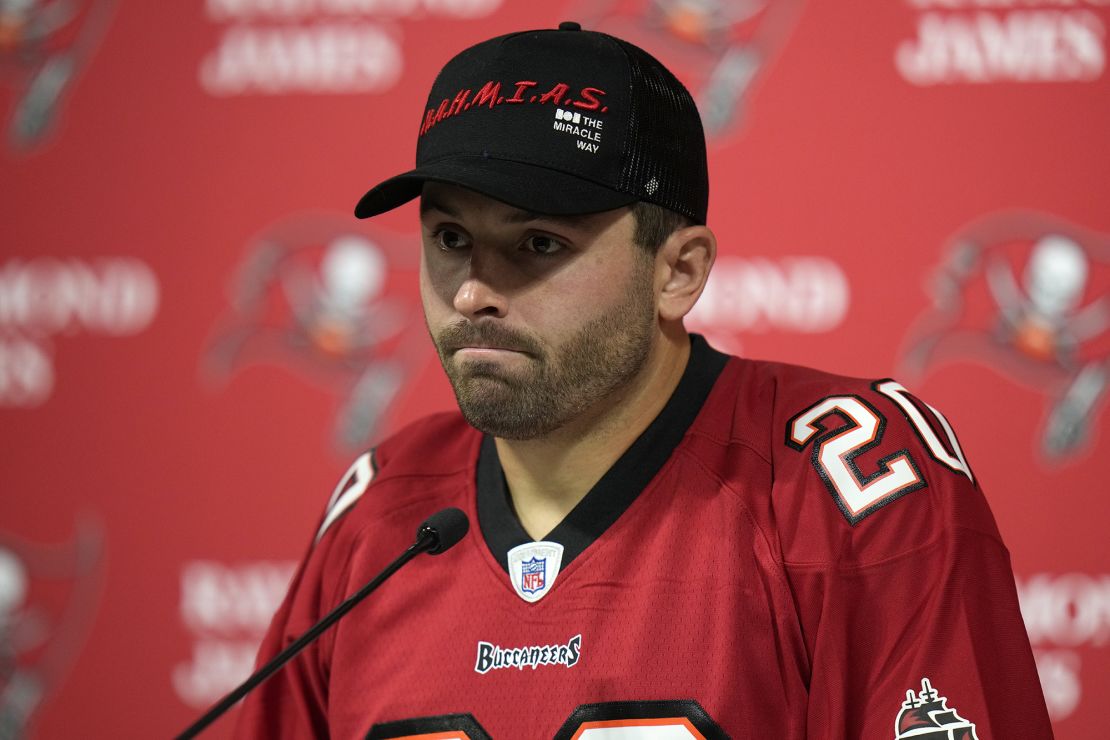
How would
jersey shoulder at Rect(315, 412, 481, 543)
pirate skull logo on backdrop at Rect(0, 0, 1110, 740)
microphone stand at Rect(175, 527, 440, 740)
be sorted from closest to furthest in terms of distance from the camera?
microphone stand at Rect(175, 527, 440, 740)
jersey shoulder at Rect(315, 412, 481, 543)
pirate skull logo on backdrop at Rect(0, 0, 1110, 740)

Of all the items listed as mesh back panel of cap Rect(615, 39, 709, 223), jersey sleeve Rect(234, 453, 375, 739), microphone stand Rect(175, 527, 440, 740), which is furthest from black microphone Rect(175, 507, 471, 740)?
mesh back panel of cap Rect(615, 39, 709, 223)

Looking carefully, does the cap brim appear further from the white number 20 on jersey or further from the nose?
the white number 20 on jersey

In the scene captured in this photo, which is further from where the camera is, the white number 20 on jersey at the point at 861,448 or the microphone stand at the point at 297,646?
the white number 20 on jersey at the point at 861,448

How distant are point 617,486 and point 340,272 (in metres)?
0.92

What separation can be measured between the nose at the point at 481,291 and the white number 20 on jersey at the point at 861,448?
314 millimetres

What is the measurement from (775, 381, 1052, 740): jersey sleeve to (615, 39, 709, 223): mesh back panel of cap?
0.27 m

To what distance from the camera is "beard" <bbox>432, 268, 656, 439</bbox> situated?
108 centimetres

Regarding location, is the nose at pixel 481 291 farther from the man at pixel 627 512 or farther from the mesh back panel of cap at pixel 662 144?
the mesh back panel of cap at pixel 662 144

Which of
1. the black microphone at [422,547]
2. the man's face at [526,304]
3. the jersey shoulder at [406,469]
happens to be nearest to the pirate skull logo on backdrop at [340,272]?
the jersey shoulder at [406,469]

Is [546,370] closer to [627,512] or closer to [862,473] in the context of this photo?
[627,512]

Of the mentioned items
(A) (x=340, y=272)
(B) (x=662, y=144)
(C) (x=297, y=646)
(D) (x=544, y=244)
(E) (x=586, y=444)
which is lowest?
(C) (x=297, y=646)

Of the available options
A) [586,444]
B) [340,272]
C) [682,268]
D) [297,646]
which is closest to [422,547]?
[297,646]

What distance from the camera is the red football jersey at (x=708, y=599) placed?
99cm

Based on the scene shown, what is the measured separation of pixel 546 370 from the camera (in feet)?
3.58
